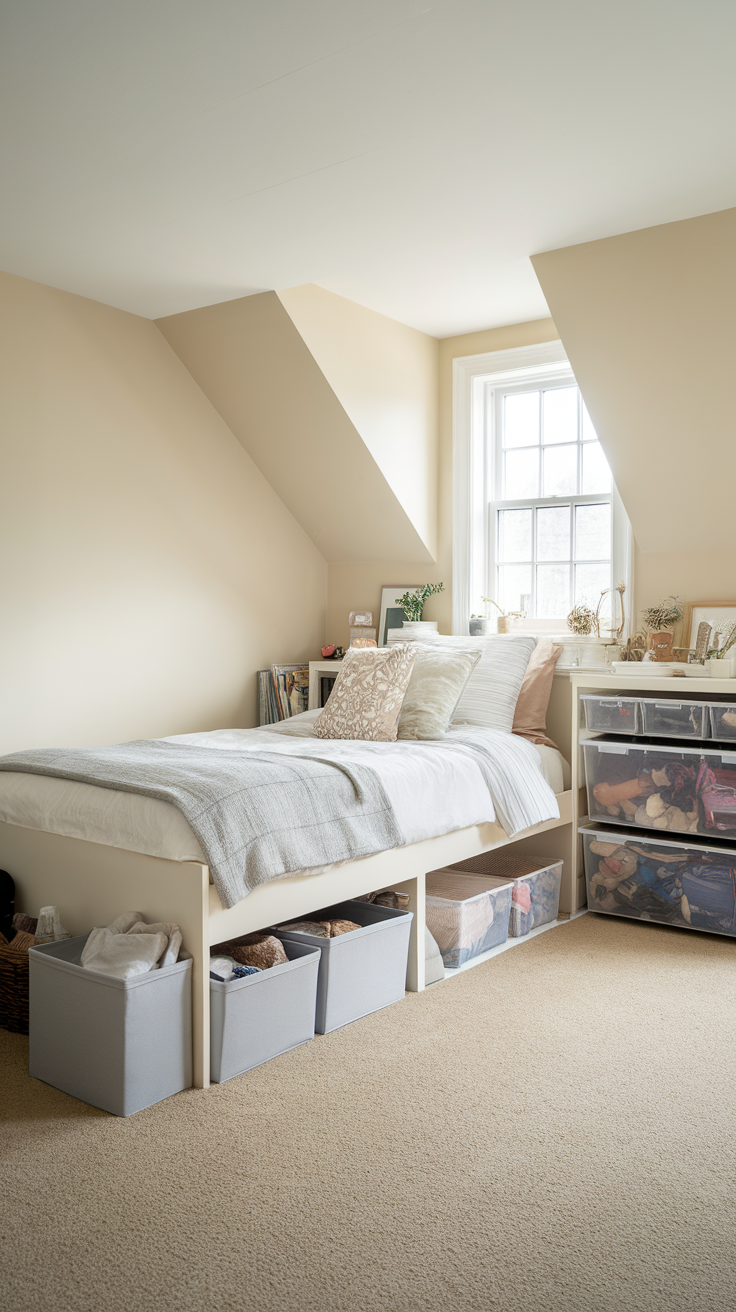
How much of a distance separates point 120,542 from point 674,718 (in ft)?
7.69

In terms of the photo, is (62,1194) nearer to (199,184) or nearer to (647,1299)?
(647,1299)

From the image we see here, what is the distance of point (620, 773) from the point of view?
348 cm

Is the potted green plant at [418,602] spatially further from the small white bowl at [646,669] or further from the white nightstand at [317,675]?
the small white bowl at [646,669]

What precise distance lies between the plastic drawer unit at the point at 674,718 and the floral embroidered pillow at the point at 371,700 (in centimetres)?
88

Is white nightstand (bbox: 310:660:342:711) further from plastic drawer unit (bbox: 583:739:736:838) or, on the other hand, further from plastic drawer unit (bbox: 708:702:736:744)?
plastic drawer unit (bbox: 708:702:736:744)

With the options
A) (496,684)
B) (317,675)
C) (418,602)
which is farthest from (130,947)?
(418,602)

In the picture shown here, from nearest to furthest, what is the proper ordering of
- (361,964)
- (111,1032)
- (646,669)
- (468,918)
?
(111,1032) → (361,964) → (468,918) → (646,669)

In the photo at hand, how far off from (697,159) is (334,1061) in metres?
2.62

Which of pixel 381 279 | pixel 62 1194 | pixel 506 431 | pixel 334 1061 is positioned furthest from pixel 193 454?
pixel 62 1194

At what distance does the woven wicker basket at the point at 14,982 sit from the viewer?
2.40m

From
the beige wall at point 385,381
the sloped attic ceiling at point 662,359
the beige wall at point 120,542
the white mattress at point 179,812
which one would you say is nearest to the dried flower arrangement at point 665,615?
the sloped attic ceiling at point 662,359

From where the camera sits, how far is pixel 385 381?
4340mm

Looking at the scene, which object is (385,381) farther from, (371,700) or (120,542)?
(371,700)

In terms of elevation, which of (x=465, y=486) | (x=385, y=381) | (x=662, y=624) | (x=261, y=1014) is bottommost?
(x=261, y=1014)
